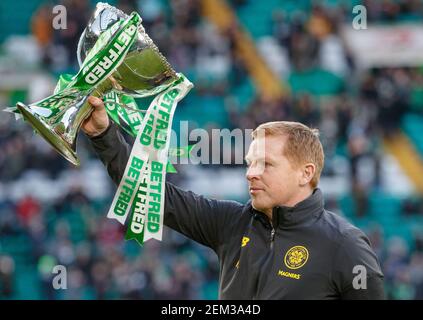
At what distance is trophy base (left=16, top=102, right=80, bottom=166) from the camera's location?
3.31m

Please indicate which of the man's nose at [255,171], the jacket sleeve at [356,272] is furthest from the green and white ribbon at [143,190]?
the jacket sleeve at [356,272]

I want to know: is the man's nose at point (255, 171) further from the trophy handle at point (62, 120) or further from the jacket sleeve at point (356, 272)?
the trophy handle at point (62, 120)

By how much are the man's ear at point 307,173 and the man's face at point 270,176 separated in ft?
0.04

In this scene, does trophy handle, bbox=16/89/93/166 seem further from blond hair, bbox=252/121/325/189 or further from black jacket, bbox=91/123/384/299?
blond hair, bbox=252/121/325/189

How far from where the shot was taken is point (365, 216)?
1211cm

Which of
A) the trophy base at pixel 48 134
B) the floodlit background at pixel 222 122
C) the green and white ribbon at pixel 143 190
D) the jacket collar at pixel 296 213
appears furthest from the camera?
the floodlit background at pixel 222 122

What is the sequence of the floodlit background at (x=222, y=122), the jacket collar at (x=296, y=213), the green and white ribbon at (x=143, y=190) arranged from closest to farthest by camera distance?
the jacket collar at (x=296, y=213)
the green and white ribbon at (x=143, y=190)
the floodlit background at (x=222, y=122)

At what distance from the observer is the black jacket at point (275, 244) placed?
11.2 ft

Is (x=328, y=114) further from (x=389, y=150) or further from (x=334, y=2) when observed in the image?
(x=334, y=2)

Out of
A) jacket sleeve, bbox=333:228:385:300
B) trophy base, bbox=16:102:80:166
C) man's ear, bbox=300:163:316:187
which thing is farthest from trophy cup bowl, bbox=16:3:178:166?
jacket sleeve, bbox=333:228:385:300

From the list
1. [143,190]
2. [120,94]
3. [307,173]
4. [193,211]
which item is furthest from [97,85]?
[307,173]

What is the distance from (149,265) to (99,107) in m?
7.40

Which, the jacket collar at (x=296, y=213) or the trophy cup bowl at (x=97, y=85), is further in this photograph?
the jacket collar at (x=296, y=213)

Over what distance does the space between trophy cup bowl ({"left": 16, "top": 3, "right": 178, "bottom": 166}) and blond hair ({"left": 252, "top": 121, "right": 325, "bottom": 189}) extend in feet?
1.46
